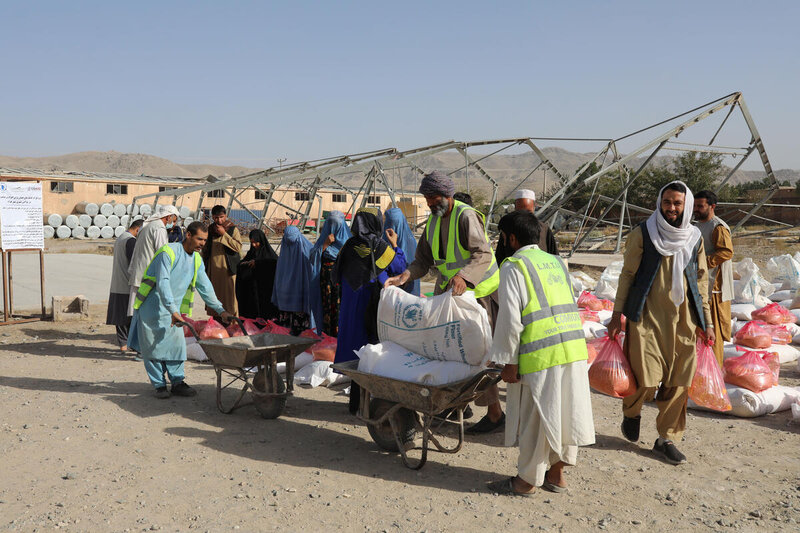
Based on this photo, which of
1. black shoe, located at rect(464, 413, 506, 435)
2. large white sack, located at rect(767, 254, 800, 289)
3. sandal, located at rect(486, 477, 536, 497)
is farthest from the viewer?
large white sack, located at rect(767, 254, 800, 289)

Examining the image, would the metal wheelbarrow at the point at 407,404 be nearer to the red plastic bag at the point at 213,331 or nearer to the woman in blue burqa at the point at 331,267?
the woman in blue burqa at the point at 331,267

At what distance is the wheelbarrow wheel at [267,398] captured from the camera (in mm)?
4781

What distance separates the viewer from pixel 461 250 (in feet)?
14.0

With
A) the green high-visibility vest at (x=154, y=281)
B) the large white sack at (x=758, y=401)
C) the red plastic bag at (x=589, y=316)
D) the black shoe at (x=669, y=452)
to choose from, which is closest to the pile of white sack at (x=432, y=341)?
the black shoe at (x=669, y=452)

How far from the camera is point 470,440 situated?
14.3ft

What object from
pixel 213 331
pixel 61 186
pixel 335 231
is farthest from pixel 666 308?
pixel 61 186

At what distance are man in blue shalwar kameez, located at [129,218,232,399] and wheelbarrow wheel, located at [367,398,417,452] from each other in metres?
1.65

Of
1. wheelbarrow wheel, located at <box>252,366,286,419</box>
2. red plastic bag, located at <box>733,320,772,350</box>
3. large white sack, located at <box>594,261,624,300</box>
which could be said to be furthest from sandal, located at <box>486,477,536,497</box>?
large white sack, located at <box>594,261,624,300</box>

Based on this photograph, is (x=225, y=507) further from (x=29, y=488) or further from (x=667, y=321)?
(x=667, y=321)

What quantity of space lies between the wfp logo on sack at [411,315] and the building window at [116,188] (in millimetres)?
32766

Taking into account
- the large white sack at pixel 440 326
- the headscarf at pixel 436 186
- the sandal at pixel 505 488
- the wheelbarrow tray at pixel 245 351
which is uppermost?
the headscarf at pixel 436 186

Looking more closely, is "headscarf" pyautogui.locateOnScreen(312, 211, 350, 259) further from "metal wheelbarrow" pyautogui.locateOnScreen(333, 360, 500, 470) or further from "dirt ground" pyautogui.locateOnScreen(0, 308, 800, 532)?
"metal wheelbarrow" pyautogui.locateOnScreen(333, 360, 500, 470)

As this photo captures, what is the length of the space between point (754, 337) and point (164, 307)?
17.5 ft

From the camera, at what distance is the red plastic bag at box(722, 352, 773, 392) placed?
16.0 feet
